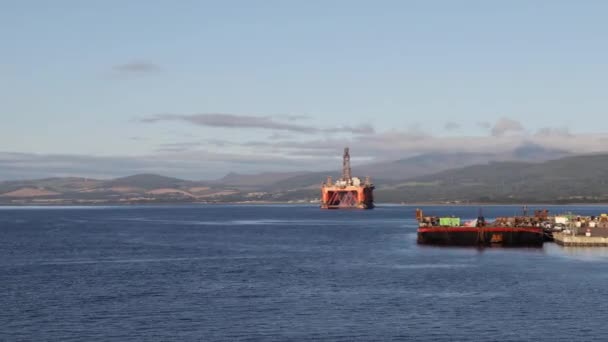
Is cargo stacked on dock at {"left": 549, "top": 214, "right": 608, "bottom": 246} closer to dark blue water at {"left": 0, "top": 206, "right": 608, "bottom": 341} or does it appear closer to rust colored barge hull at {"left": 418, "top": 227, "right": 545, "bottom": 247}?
rust colored barge hull at {"left": 418, "top": 227, "right": 545, "bottom": 247}

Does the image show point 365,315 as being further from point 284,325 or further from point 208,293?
point 208,293

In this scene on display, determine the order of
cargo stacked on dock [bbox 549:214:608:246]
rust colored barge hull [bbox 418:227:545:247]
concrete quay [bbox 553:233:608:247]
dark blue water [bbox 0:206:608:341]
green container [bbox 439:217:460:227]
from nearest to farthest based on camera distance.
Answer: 1. dark blue water [bbox 0:206:608:341]
2. concrete quay [bbox 553:233:608:247]
3. cargo stacked on dock [bbox 549:214:608:246]
4. rust colored barge hull [bbox 418:227:545:247]
5. green container [bbox 439:217:460:227]

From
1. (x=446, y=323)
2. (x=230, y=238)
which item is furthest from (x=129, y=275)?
(x=230, y=238)

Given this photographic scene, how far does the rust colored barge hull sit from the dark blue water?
26.5ft

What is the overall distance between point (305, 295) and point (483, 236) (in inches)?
2799

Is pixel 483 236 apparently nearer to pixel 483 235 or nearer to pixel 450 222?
pixel 483 235

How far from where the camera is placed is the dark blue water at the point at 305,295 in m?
59.4

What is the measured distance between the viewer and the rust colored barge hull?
139250mm

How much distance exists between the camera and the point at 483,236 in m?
142

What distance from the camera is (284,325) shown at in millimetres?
61406

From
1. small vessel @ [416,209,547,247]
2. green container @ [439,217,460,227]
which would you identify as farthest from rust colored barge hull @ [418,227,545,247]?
green container @ [439,217,460,227]

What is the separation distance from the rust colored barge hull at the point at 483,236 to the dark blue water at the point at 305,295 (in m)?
8.07

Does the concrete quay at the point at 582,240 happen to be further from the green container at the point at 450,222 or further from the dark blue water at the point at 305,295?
the green container at the point at 450,222

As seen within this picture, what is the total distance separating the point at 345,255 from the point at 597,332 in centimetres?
6411
